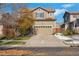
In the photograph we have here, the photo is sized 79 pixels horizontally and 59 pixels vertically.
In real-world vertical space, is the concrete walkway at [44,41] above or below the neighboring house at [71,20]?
below

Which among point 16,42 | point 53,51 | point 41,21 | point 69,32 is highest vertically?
point 41,21

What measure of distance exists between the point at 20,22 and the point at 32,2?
0.32 metres

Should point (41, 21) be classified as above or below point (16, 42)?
above

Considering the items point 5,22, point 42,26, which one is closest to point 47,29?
point 42,26

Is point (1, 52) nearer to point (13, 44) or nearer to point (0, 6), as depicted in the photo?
point (13, 44)

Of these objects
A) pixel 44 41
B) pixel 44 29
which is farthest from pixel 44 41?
pixel 44 29

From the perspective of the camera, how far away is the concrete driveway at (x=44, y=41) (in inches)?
280

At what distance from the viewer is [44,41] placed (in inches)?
280

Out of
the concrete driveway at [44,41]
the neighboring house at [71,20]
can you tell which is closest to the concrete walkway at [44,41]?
the concrete driveway at [44,41]

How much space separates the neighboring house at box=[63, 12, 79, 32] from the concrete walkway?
0.78ft

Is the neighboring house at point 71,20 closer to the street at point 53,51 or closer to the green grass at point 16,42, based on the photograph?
the street at point 53,51

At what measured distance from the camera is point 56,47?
7102 millimetres

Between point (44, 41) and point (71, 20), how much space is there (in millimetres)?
465

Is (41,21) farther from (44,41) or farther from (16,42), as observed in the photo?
(16,42)
